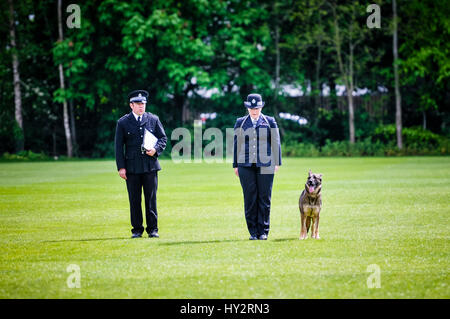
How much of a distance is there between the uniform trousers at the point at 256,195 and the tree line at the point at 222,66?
2680cm

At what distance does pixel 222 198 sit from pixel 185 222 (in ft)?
13.8

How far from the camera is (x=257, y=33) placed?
38.9 meters

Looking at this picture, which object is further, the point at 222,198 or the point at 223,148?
the point at 223,148

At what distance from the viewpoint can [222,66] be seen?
129 ft

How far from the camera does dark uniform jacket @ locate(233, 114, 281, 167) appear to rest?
10.1 m

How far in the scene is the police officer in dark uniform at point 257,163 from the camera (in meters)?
10.1

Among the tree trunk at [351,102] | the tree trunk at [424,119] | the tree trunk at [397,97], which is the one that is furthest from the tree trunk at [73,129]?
the tree trunk at [424,119]

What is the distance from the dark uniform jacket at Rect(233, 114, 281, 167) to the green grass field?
1.13 metres

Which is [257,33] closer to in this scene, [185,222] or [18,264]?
[185,222]

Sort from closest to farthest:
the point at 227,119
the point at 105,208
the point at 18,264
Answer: the point at 18,264
the point at 105,208
the point at 227,119

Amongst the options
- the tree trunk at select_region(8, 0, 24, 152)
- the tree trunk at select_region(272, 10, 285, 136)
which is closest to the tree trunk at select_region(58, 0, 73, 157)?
the tree trunk at select_region(8, 0, 24, 152)

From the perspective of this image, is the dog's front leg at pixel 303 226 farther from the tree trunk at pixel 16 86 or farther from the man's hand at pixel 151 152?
the tree trunk at pixel 16 86
